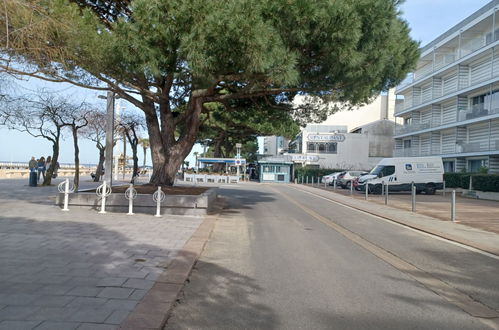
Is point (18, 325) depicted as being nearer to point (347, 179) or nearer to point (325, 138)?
point (347, 179)

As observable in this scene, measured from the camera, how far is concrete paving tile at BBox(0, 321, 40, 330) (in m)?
3.61

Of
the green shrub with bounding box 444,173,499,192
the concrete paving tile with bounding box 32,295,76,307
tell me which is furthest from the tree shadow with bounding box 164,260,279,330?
the green shrub with bounding box 444,173,499,192

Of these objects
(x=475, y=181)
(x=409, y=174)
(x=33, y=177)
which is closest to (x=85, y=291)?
(x=33, y=177)

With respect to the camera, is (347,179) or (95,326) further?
(347,179)

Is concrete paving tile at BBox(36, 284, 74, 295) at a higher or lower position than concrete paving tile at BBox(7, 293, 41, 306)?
lower

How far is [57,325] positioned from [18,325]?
0.32 meters

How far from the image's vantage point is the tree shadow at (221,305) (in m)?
4.13

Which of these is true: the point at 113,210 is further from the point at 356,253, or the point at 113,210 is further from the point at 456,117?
the point at 456,117

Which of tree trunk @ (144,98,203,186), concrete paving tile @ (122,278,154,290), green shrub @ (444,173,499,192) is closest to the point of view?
concrete paving tile @ (122,278,154,290)

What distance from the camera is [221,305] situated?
15.4ft

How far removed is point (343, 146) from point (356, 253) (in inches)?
1910

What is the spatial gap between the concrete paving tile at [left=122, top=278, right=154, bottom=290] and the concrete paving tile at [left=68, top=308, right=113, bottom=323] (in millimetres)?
827

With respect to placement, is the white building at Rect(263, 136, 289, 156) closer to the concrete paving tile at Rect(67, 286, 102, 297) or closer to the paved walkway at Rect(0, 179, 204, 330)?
the paved walkway at Rect(0, 179, 204, 330)

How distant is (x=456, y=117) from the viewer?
37031 mm
